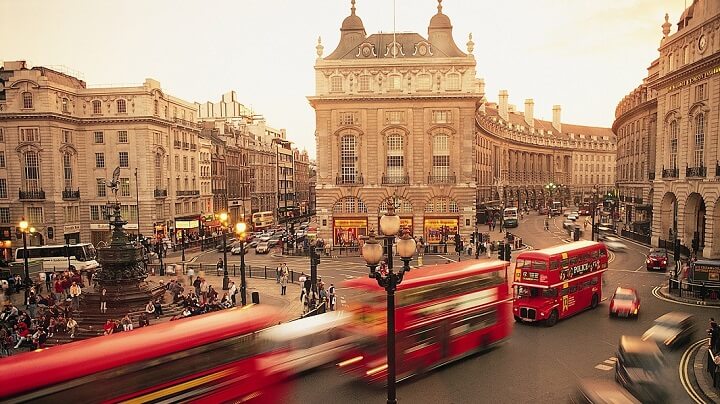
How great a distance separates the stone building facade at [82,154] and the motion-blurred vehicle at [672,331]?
48394 mm

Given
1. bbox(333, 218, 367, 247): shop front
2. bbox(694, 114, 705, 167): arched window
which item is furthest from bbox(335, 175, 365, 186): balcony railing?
bbox(694, 114, 705, 167): arched window

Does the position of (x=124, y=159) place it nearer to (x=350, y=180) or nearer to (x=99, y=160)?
(x=99, y=160)

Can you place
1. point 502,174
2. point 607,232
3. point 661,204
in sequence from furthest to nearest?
point 502,174 → point 607,232 → point 661,204

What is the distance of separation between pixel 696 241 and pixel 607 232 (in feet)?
73.2

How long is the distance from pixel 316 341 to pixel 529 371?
22.1ft

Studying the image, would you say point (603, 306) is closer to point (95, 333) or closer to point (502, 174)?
point (95, 333)

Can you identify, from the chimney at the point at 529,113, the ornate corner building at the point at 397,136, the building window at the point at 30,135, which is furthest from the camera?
the chimney at the point at 529,113

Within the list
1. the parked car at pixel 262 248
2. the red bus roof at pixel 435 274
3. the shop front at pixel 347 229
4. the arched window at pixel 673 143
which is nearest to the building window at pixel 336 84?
the shop front at pixel 347 229

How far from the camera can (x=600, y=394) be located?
9.84 m

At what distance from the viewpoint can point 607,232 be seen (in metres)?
61.3

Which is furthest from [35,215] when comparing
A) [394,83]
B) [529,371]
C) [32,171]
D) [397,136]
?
[529,371]

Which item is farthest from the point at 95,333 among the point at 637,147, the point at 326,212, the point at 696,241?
the point at 637,147

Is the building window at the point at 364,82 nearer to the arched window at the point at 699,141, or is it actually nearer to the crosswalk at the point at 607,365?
the arched window at the point at 699,141

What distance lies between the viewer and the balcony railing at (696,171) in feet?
128
